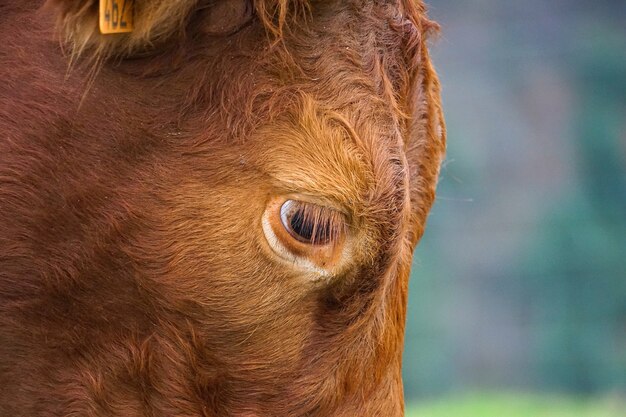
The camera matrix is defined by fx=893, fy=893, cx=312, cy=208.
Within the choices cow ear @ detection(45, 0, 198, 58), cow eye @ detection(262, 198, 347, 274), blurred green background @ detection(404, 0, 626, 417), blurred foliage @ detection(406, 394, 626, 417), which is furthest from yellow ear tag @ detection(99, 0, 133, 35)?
blurred green background @ detection(404, 0, 626, 417)

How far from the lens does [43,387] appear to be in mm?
2664

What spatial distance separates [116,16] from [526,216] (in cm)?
903

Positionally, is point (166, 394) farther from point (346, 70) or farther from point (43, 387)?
point (346, 70)

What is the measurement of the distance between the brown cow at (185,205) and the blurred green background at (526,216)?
25.4 ft

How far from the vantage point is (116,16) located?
2.38 metres

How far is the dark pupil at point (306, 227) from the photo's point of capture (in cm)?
251

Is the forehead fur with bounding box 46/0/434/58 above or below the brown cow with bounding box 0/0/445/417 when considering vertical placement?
above

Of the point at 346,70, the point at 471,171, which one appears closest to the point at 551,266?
the point at 471,171

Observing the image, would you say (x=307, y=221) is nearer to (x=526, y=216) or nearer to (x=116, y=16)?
(x=116, y=16)

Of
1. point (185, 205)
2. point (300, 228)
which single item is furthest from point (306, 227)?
point (185, 205)

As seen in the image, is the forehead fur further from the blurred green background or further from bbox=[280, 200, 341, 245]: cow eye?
the blurred green background

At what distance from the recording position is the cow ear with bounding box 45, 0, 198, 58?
2.39 metres

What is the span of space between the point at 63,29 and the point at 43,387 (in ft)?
3.46

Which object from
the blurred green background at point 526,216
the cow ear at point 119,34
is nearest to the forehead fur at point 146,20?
the cow ear at point 119,34
